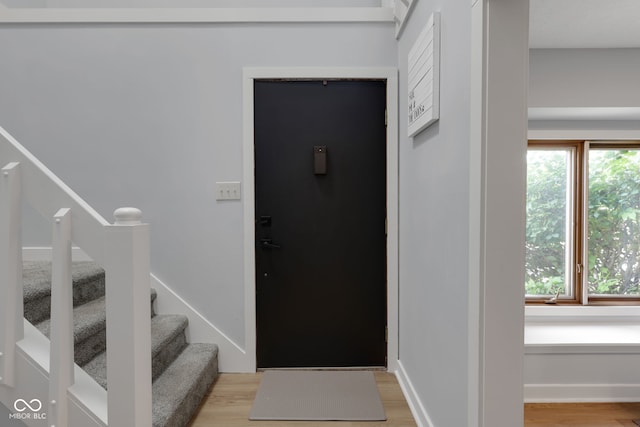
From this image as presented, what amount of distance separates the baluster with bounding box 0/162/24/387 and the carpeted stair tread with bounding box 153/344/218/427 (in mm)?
611

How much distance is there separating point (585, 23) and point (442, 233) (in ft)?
5.36

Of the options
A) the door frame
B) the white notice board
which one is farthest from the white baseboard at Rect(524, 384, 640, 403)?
the white notice board

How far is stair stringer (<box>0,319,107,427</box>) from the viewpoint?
134 cm

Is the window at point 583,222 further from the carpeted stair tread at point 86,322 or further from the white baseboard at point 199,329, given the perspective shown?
the carpeted stair tread at point 86,322

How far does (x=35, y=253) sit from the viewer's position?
106 inches

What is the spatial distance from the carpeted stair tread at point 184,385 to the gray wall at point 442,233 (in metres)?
1.13

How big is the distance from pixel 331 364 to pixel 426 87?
1807mm

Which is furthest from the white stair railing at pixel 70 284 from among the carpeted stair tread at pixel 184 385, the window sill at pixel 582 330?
the window sill at pixel 582 330

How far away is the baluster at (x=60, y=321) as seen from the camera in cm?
129

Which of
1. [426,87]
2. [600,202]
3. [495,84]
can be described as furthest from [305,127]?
[600,202]

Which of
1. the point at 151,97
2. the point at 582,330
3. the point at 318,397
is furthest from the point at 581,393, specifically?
the point at 151,97

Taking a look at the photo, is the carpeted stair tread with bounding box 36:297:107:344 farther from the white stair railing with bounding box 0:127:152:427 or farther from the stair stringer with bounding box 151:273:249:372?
the stair stringer with bounding box 151:273:249:372

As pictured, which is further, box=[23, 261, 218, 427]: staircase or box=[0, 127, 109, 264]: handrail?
box=[23, 261, 218, 427]: staircase

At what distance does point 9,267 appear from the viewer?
136cm
